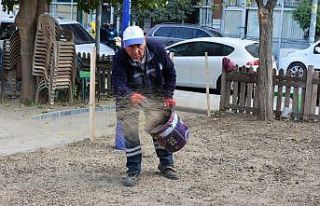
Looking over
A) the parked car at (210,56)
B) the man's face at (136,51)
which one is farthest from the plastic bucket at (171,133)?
the parked car at (210,56)

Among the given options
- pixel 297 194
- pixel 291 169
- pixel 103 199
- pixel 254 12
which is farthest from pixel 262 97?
pixel 254 12

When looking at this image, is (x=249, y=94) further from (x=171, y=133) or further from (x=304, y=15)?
(x=304, y=15)

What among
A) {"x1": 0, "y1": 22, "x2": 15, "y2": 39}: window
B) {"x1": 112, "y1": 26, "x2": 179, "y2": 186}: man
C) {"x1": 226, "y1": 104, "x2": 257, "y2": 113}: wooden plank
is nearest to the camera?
{"x1": 112, "y1": 26, "x2": 179, "y2": 186}: man

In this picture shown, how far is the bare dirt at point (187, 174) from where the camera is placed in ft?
19.6

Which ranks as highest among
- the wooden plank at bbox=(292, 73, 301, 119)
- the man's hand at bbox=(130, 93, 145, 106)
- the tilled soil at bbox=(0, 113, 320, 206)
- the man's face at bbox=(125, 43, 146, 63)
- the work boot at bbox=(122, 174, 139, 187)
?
the man's face at bbox=(125, 43, 146, 63)

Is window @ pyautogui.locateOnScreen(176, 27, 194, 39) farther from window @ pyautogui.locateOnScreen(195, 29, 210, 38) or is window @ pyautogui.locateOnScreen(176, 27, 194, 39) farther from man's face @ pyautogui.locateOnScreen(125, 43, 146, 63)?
man's face @ pyautogui.locateOnScreen(125, 43, 146, 63)

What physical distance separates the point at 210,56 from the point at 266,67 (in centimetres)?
506

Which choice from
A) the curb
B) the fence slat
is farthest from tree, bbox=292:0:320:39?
the curb

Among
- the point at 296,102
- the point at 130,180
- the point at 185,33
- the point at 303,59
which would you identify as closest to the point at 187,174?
the point at 130,180

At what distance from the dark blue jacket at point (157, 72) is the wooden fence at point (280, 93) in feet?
15.8

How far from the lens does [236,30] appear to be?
108 feet

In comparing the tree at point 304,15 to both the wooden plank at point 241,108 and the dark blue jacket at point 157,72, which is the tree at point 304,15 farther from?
the dark blue jacket at point 157,72

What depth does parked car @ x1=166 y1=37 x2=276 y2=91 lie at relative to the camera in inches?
599

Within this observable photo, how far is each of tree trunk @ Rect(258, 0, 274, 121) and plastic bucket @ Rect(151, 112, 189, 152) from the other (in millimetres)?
4566
